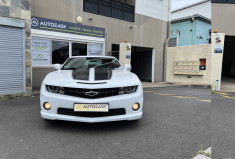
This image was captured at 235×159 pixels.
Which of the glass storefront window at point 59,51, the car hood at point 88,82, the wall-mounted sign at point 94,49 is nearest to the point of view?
the car hood at point 88,82

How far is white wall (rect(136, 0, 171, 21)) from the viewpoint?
13586 mm

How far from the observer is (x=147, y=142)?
2902 millimetres

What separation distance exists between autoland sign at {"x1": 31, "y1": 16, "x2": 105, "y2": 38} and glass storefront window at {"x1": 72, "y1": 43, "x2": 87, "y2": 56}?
62 cm

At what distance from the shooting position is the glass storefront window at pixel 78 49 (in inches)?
402

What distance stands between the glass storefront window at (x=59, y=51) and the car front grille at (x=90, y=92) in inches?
268

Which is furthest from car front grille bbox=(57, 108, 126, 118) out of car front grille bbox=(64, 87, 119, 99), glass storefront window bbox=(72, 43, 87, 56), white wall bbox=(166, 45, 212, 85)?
white wall bbox=(166, 45, 212, 85)

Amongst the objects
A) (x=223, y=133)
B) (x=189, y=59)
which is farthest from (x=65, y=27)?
(x=189, y=59)

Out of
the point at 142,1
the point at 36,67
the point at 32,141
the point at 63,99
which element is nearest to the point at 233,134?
the point at 63,99

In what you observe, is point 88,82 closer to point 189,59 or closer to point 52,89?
point 52,89

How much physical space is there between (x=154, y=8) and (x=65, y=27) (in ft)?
24.9

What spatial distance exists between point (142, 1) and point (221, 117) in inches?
437

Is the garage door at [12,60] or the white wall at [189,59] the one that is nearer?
the garage door at [12,60]

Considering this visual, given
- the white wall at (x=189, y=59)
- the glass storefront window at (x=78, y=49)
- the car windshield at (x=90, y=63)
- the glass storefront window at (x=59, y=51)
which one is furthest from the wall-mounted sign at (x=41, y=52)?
the white wall at (x=189, y=59)

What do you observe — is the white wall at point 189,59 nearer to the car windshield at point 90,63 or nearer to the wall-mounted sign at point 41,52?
the wall-mounted sign at point 41,52
